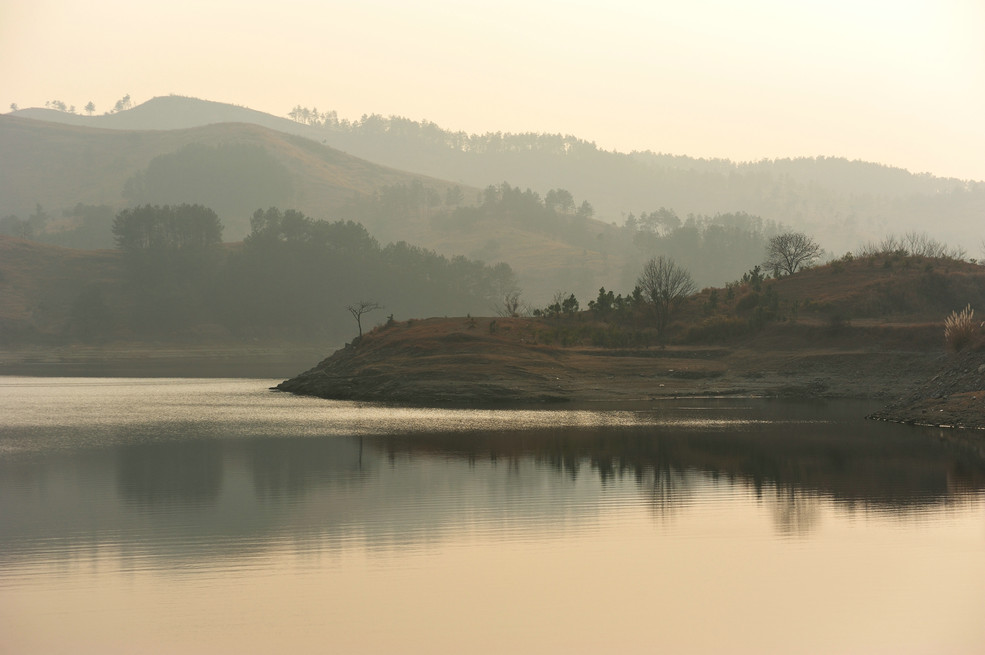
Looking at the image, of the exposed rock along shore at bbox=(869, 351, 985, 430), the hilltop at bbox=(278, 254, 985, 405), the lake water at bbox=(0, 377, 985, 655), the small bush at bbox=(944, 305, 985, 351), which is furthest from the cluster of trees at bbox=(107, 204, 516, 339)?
the exposed rock along shore at bbox=(869, 351, 985, 430)

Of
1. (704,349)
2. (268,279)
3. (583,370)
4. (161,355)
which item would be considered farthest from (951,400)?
(268,279)

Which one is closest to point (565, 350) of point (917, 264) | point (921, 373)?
point (921, 373)

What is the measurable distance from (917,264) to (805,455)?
51936 millimetres

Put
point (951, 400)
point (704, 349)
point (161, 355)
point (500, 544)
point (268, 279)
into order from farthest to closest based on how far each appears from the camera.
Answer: point (268, 279), point (161, 355), point (704, 349), point (951, 400), point (500, 544)

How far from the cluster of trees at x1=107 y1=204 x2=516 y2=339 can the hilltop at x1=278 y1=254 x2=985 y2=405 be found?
103 meters

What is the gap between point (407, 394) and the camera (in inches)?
2371

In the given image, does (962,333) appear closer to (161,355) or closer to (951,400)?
(951,400)

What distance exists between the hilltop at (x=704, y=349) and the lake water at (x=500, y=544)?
2101cm

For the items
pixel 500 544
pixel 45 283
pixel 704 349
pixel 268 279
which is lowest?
pixel 500 544

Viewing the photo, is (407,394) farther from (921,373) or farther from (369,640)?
A: (369,640)

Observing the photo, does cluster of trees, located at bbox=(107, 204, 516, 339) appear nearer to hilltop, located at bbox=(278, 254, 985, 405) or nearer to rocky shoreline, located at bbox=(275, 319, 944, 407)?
hilltop, located at bbox=(278, 254, 985, 405)

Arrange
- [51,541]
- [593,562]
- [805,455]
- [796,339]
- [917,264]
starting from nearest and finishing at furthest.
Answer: [593,562], [51,541], [805,455], [796,339], [917,264]

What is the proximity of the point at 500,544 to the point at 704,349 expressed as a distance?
5249 cm

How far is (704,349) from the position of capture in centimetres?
6869
